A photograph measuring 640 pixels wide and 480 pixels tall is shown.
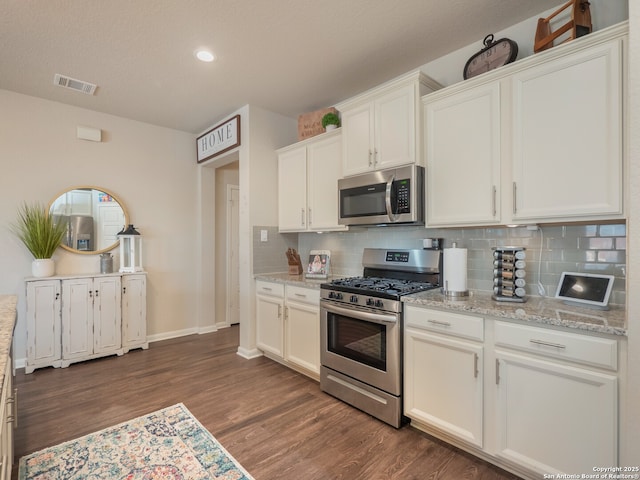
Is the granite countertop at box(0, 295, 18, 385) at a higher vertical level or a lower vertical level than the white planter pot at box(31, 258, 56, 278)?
lower

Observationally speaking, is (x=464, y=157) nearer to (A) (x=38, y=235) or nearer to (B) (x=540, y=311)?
(B) (x=540, y=311)

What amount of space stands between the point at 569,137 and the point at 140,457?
Result: 3.07 meters

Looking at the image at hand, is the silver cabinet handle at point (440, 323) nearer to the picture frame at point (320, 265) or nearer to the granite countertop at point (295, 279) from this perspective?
the granite countertop at point (295, 279)

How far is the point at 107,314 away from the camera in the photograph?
3547 millimetres

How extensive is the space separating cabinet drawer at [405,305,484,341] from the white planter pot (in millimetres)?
3600

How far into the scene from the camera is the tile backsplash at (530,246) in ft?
5.92

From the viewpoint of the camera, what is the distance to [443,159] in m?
2.28

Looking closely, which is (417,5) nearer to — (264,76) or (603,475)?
(264,76)

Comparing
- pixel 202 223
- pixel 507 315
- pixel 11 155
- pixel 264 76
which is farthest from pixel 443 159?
pixel 11 155

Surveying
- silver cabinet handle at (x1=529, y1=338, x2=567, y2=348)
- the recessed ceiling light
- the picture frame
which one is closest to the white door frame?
the picture frame

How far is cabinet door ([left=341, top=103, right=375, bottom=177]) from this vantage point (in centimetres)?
265

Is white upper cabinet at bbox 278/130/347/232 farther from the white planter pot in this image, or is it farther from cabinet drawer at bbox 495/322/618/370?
the white planter pot

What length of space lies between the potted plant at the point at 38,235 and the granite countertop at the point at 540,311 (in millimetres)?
3601

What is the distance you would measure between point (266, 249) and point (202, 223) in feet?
4.71
